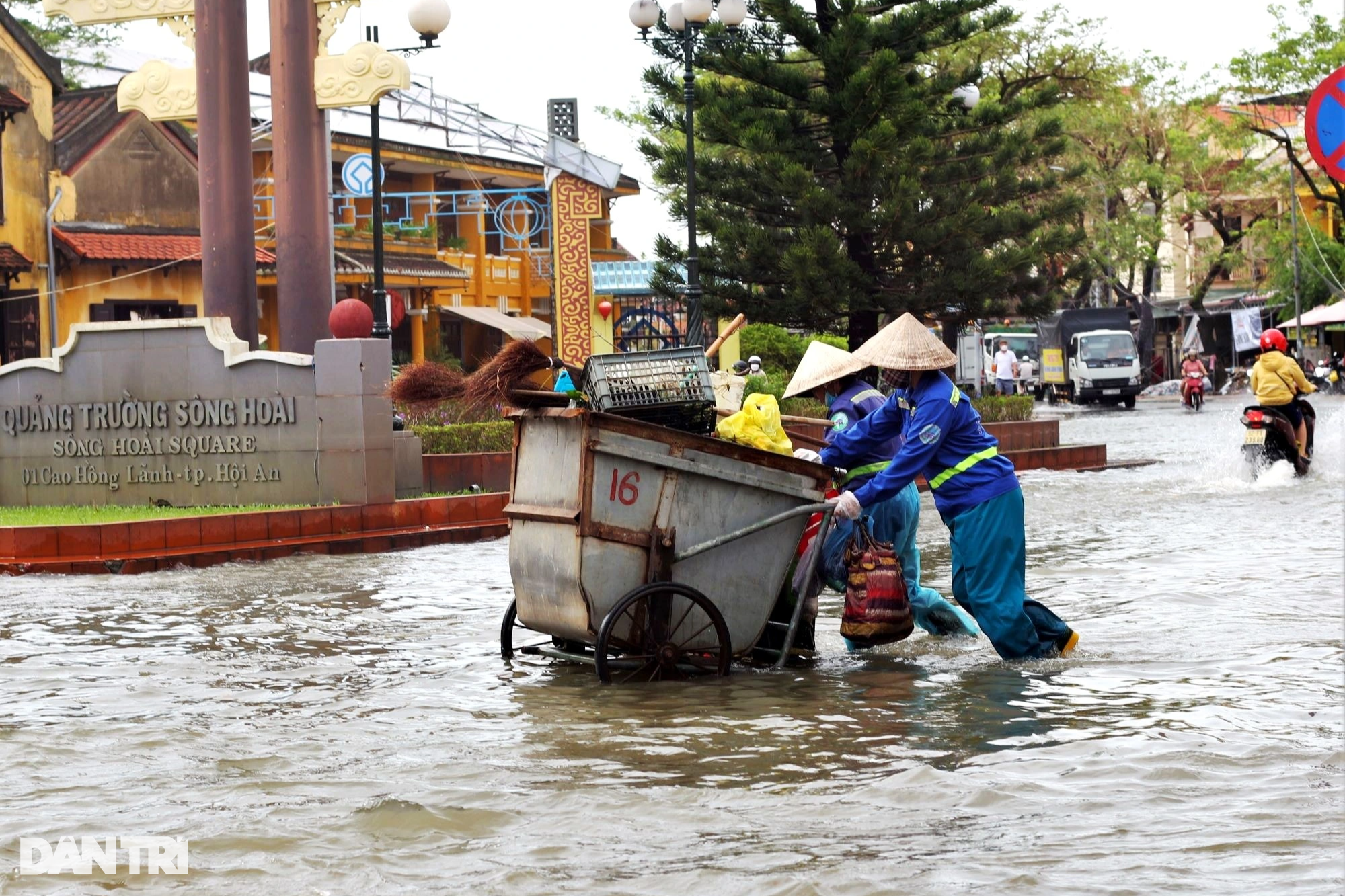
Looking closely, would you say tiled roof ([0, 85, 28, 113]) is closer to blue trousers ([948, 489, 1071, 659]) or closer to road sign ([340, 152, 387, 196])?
road sign ([340, 152, 387, 196])

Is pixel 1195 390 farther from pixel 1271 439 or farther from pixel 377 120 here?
pixel 377 120

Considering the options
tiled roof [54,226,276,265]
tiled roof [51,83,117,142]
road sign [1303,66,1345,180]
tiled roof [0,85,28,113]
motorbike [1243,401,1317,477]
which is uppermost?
tiled roof [51,83,117,142]

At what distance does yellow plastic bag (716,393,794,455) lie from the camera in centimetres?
780

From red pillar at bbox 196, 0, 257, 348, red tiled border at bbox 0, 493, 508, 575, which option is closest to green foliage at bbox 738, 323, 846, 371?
red pillar at bbox 196, 0, 257, 348

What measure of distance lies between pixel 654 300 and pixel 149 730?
3392 cm

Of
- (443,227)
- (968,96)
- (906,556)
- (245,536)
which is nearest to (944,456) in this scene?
(906,556)

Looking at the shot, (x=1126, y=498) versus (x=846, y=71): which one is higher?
(x=846, y=71)

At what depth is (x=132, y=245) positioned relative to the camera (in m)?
29.0

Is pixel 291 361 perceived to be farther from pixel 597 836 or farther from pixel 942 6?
pixel 942 6

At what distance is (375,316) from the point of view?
19984 mm

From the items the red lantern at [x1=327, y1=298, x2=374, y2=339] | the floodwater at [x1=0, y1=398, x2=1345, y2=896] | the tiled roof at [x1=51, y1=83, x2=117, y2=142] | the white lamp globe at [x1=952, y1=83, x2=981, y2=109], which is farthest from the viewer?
the tiled roof at [x1=51, y1=83, x2=117, y2=142]

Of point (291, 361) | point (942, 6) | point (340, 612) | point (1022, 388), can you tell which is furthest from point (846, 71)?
point (1022, 388)

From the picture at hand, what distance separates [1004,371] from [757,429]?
99.8 ft

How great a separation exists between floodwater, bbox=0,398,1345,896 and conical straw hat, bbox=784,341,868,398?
132 cm
